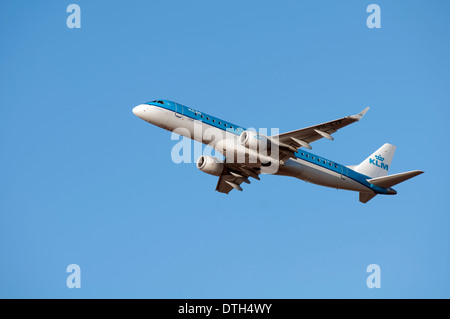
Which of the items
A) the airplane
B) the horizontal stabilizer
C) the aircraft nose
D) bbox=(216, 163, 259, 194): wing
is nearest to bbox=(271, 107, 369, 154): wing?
the airplane

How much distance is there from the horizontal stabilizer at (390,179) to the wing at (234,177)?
11.1 meters

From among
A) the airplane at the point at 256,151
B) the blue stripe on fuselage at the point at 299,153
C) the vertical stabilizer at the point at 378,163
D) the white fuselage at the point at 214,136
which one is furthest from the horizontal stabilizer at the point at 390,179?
the white fuselage at the point at 214,136

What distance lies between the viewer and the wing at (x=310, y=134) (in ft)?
154

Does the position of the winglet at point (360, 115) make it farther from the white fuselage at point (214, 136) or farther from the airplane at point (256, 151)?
the white fuselage at point (214, 136)

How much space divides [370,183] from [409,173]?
5.16 m

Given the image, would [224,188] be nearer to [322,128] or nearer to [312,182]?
[312,182]

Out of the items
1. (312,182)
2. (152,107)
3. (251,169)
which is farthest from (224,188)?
(152,107)

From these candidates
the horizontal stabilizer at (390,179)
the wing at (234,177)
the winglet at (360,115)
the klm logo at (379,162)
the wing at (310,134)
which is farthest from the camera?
the klm logo at (379,162)

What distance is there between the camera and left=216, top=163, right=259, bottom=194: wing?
55.0m

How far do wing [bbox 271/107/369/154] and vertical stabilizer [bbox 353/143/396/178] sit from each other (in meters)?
10.6

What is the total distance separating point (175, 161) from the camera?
2051 inches

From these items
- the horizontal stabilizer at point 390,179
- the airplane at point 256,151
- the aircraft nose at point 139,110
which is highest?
the aircraft nose at point 139,110

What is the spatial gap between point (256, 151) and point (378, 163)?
624 inches

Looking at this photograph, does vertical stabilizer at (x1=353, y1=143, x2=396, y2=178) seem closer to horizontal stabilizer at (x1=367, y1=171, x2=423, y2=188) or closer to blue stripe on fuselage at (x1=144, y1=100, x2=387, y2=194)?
blue stripe on fuselage at (x1=144, y1=100, x2=387, y2=194)
